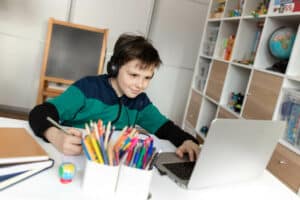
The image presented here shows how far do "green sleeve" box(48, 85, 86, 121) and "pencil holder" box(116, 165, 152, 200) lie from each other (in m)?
0.45

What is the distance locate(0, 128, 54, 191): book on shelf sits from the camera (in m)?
0.59

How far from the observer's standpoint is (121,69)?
40.4 inches

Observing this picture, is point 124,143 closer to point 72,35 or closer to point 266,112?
point 266,112

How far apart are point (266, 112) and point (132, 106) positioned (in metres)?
0.92

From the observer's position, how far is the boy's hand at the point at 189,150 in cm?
92

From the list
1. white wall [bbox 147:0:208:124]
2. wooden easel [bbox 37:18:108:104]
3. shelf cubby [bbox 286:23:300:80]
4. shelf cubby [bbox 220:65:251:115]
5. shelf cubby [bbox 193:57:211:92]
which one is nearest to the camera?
shelf cubby [bbox 286:23:300:80]

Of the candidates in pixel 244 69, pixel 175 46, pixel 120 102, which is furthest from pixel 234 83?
pixel 120 102

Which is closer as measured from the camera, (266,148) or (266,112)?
(266,148)

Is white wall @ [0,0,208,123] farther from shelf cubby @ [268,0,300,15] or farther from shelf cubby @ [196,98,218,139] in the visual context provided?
shelf cubby @ [268,0,300,15]

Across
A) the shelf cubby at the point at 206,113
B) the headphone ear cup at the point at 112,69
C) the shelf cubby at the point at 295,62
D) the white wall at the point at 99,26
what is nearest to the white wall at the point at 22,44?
the white wall at the point at 99,26

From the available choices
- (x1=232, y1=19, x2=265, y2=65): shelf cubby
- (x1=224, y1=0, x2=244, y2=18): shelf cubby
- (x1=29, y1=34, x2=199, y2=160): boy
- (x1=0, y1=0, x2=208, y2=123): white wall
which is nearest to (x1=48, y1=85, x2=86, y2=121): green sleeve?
(x1=29, y1=34, x2=199, y2=160): boy

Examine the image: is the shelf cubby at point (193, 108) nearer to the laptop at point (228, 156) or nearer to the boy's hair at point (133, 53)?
the boy's hair at point (133, 53)

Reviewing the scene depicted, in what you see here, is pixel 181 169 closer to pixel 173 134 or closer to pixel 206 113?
pixel 173 134

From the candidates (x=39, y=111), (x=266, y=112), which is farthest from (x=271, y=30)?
(x=39, y=111)
